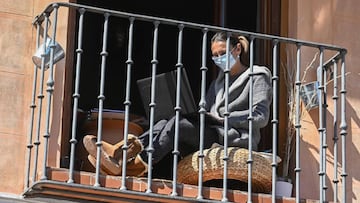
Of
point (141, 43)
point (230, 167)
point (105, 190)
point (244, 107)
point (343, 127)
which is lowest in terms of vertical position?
point (105, 190)

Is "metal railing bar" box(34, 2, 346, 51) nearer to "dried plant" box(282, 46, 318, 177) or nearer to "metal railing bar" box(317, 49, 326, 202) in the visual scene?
"metal railing bar" box(317, 49, 326, 202)

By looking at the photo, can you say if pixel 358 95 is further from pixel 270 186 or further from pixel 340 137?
pixel 270 186

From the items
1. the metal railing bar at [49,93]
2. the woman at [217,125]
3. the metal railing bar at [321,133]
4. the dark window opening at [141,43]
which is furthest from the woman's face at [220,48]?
the metal railing bar at [49,93]

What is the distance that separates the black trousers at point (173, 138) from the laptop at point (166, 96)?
9 cm

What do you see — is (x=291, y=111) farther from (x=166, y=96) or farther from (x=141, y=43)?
(x=141, y=43)

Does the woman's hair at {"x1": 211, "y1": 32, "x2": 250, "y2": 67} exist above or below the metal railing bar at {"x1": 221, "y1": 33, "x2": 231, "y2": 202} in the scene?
above

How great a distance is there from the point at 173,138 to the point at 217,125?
354 millimetres

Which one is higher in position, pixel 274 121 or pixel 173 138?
pixel 274 121

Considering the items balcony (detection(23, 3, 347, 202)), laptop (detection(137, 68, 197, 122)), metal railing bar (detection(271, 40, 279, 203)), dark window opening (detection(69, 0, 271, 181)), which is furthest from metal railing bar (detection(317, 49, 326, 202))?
dark window opening (detection(69, 0, 271, 181))

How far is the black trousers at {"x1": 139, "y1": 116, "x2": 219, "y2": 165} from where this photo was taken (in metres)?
8.35

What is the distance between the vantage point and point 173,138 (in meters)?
8.37

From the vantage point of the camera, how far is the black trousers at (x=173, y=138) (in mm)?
8352

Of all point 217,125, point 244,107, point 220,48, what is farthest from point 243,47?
point 217,125

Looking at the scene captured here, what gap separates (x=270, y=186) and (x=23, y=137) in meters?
1.47
